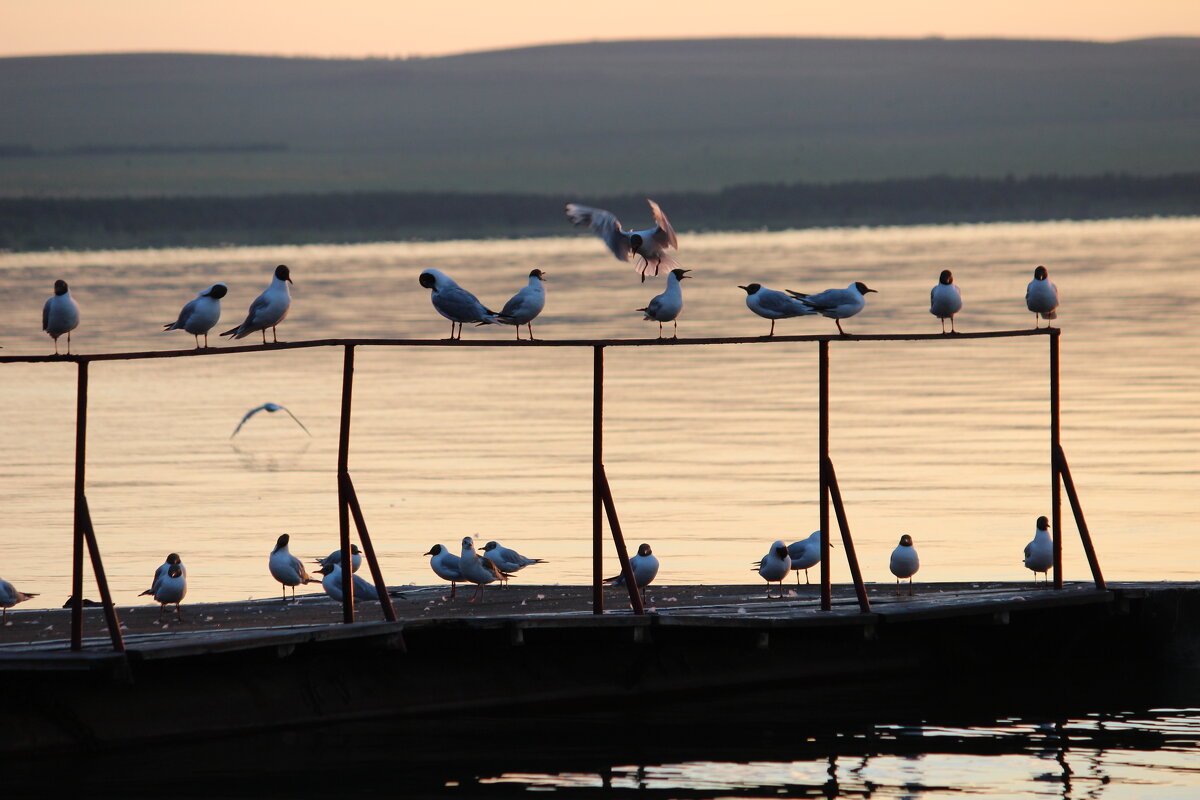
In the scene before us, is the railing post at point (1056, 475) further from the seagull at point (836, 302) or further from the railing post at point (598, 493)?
the railing post at point (598, 493)

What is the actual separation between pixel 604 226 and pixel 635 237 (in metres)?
0.55

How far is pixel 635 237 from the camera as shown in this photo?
762 inches

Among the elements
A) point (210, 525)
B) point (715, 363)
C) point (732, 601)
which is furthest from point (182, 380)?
point (732, 601)

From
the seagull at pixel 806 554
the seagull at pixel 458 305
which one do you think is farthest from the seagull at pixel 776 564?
the seagull at pixel 458 305

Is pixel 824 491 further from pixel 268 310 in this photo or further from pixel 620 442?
pixel 620 442

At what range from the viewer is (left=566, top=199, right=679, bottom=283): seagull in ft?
63.7

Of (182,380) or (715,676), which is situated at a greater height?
(182,380)

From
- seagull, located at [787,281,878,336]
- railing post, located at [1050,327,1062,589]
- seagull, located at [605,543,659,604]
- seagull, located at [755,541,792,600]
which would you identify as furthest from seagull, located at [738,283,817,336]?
seagull, located at [605,543,659,604]

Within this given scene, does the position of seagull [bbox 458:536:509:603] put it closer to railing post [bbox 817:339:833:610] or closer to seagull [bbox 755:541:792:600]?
seagull [bbox 755:541:792:600]

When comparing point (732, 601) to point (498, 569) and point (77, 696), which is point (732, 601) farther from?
point (77, 696)

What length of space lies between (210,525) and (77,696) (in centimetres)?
1195

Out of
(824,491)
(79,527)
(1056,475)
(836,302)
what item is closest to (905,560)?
(1056,475)

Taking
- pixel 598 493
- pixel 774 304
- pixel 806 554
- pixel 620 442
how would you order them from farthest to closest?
pixel 620 442
pixel 806 554
pixel 774 304
pixel 598 493

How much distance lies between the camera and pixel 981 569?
74.7 ft
